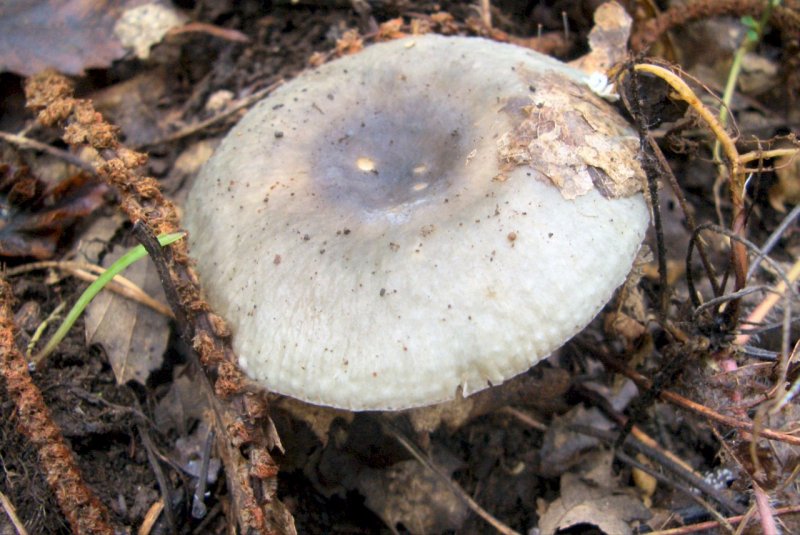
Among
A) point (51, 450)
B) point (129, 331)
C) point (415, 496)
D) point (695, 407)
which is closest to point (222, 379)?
point (51, 450)

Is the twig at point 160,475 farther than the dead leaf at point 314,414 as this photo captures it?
No

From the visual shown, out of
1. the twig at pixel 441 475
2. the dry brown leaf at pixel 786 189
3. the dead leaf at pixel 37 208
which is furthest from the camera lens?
the dry brown leaf at pixel 786 189

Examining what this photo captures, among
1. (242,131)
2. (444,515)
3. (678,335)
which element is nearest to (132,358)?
(242,131)

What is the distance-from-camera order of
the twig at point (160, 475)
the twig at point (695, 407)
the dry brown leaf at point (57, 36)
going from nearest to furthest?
the twig at point (695, 407)
the twig at point (160, 475)
the dry brown leaf at point (57, 36)

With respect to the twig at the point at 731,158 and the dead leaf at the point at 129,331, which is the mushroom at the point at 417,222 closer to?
the twig at the point at 731,158

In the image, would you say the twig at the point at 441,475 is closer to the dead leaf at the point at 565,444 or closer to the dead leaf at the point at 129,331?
the dead leaf at the point at 565,444

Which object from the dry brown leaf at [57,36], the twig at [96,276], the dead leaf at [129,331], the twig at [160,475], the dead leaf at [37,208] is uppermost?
the dry brown leaf at [57,36]

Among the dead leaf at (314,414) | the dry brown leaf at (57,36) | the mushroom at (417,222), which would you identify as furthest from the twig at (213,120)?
the dead leaf at (314,414)

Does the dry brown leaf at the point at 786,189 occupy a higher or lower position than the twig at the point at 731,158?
lower

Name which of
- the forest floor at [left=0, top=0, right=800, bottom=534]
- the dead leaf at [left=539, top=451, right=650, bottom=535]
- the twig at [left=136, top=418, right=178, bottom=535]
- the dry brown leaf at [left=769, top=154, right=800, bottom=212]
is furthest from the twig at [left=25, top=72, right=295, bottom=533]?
the dry brown leaf at [left=769, top=154, right=800, bottom=212]
